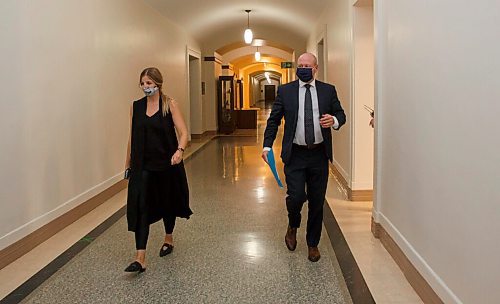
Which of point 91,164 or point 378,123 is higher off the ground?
point 378,123

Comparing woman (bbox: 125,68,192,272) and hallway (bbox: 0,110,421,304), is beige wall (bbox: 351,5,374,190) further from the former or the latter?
woman (bbox: 125,68,192,272)

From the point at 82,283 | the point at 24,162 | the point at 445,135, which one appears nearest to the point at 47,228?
the point at 24,162

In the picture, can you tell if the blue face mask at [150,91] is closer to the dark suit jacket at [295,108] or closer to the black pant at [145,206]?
the black pant at [145,206]

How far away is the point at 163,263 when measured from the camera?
12.7 ft

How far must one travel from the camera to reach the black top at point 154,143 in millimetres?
→ 3748

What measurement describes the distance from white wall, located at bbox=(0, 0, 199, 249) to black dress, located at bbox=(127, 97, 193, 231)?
3.18 feet

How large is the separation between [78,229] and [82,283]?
147 cm

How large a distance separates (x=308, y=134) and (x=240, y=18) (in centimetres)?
989

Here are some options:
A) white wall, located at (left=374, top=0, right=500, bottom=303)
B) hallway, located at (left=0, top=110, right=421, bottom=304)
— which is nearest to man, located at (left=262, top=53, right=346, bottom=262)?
hallway, located at (left=0, top=110, right=421, bottom=304)

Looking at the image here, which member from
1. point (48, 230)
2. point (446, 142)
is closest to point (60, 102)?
point (48, 230)

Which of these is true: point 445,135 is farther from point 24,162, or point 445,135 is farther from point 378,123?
point 24,162

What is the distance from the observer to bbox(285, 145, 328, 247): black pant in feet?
12.4

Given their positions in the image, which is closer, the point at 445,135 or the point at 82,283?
the point at 445,135

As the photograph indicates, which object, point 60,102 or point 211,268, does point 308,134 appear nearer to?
point 211,268
